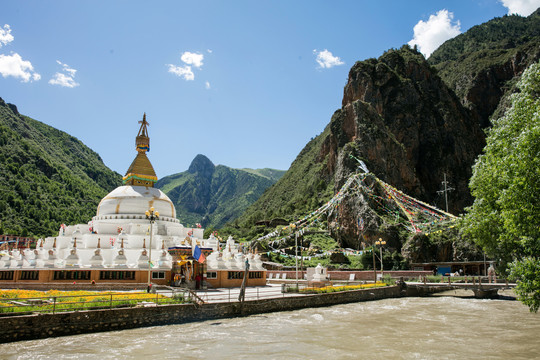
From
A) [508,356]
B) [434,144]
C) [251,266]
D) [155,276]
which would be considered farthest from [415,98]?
[508,356]

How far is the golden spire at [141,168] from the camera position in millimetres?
43250

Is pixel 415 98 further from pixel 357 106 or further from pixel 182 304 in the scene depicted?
pixel 182 304

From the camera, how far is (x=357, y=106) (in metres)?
71.4

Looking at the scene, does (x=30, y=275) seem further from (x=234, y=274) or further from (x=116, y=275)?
(x=234, y=274)

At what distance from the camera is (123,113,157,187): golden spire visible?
43.2 metres

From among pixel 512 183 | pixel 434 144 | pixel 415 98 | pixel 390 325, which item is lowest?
pixel 390 325

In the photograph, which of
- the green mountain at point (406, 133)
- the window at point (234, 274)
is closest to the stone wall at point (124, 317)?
the window at point (234, 274)

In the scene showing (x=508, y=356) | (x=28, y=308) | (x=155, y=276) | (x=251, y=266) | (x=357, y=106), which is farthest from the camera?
(x=357, y=106)

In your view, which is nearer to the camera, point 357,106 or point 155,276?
point 155,276

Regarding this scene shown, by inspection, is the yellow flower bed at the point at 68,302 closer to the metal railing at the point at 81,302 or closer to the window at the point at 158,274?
the metal railing at the point at 81,302

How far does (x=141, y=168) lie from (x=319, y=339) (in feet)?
104

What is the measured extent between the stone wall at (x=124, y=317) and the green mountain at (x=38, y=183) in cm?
7307

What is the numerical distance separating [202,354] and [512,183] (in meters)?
12.8

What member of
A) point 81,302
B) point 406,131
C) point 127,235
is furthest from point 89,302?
point 406,131
